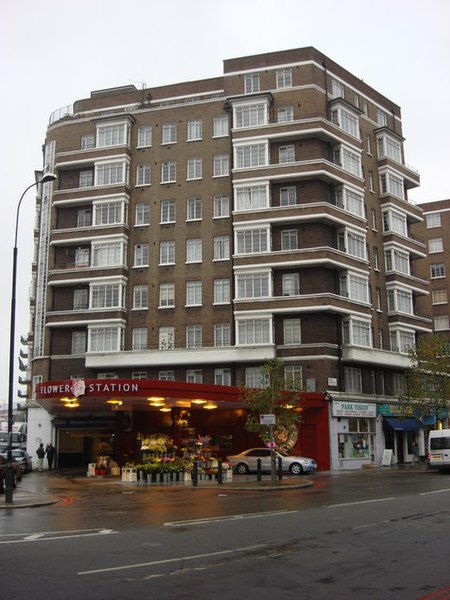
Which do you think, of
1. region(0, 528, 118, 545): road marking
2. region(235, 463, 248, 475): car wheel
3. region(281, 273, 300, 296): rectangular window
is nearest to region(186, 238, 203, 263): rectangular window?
A: region(281, 273, 300, 296): rectangular window

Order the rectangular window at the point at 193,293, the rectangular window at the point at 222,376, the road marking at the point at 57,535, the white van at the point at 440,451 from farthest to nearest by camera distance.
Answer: the rectangular window at the point at 193,293, the rectangular window at the point at 222,376, the white van at the point at 440,451, the road marking at the point at 57,535

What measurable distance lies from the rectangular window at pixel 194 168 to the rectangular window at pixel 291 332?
44.4 feet

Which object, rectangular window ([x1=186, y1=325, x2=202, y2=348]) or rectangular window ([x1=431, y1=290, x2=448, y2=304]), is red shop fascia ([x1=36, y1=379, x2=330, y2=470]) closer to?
rectangular window ([x1=186, y1=325, x2=202, y2=348])

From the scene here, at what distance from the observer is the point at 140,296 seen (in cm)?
5047

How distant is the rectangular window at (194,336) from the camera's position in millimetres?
48500

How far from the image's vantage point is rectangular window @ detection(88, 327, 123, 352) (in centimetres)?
4903

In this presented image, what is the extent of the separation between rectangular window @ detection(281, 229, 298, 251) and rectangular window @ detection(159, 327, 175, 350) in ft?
33.4

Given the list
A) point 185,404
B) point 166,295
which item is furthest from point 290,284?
point 185,404

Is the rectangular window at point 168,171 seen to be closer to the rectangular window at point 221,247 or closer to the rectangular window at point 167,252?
the rectangular window at point 167,252

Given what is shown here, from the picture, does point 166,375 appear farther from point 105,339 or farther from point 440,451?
point 440,451

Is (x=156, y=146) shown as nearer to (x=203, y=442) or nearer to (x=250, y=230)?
(x=250, y=230)

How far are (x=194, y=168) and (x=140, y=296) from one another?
10755 millimetres

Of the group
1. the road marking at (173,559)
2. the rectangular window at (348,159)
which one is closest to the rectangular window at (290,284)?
the rectangular window at (348,159)

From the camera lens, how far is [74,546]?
12.0 m
